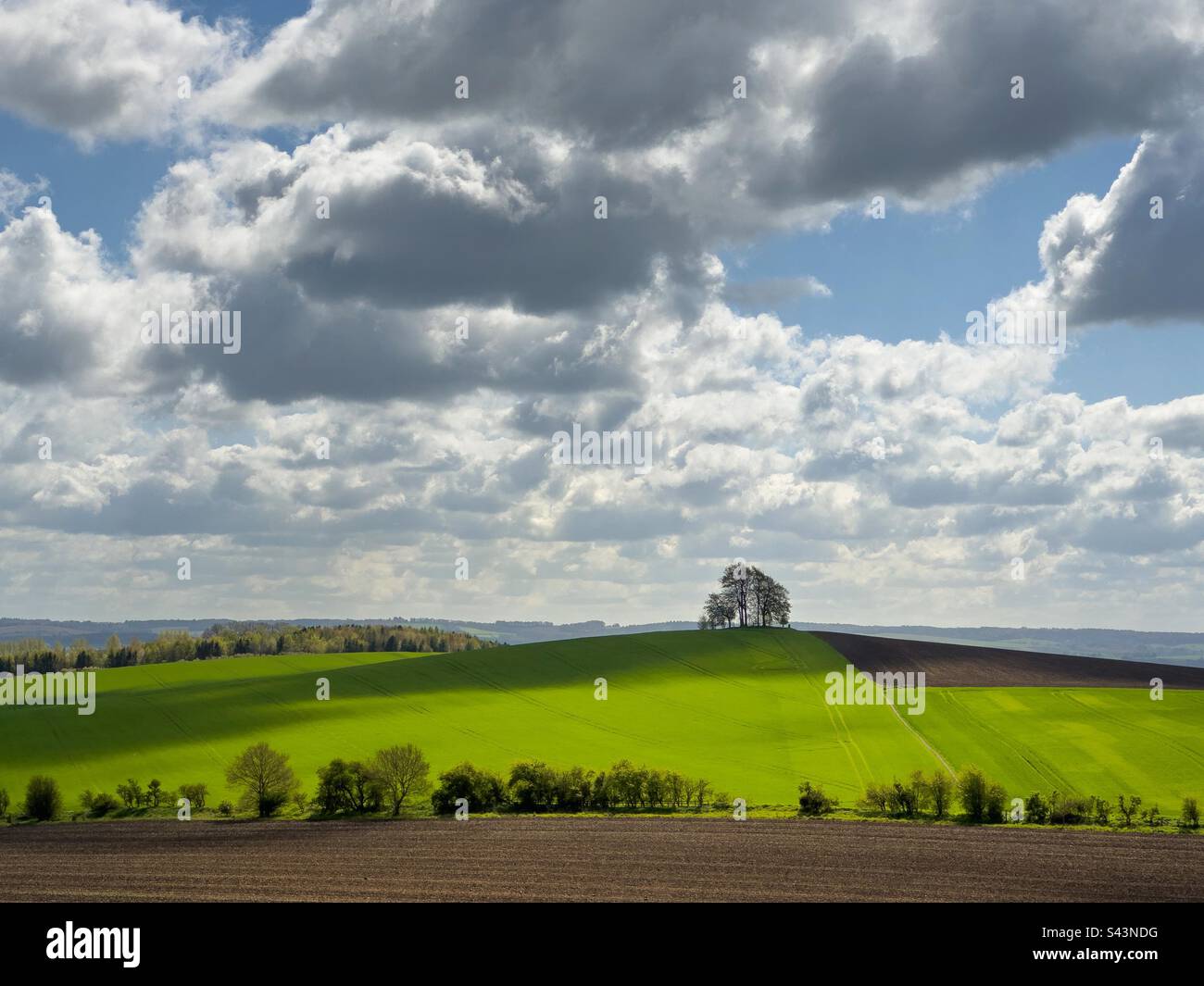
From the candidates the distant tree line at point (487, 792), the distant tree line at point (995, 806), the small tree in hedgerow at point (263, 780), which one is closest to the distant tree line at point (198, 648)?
the distant tree line at point (487, 792)

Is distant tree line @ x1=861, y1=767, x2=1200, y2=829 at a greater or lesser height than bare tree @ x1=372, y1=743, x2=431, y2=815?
lesser

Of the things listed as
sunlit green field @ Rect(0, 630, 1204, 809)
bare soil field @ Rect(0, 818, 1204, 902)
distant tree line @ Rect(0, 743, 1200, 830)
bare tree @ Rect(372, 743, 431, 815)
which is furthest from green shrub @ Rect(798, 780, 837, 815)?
bare tree @ Rect(372, 743, 431, 815)

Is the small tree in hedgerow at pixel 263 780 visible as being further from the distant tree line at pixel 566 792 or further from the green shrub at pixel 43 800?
the green shrub at pixel 43 800

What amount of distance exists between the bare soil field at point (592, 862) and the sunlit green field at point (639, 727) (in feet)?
48.7

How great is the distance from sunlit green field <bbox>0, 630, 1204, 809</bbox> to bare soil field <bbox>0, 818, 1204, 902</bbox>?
1483 cm

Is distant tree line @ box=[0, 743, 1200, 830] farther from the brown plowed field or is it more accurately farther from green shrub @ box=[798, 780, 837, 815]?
the brown plowed field

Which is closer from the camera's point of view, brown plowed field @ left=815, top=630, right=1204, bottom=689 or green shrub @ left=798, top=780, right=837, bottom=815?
green shrub @ left=798, top=780, right=837, bottom=815

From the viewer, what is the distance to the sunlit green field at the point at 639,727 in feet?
251

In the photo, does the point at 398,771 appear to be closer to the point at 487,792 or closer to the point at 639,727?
the point at 487,792

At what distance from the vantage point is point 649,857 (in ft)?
156

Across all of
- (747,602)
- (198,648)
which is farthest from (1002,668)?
(198,648)

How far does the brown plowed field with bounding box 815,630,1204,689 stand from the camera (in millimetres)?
105750
